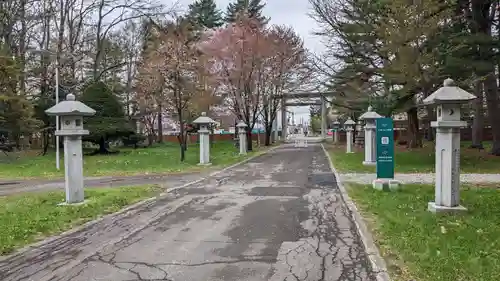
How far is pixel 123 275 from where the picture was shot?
4672 millimetres

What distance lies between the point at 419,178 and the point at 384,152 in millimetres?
2858

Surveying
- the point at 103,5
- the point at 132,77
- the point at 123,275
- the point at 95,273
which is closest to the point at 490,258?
the point at 123,275

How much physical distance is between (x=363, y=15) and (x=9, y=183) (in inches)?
674

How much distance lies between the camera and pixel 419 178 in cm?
1300

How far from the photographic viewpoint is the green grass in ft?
21.0

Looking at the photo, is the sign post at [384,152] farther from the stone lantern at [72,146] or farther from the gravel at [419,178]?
the stone lantern at [72,146]

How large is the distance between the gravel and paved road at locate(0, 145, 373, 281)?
3581mm

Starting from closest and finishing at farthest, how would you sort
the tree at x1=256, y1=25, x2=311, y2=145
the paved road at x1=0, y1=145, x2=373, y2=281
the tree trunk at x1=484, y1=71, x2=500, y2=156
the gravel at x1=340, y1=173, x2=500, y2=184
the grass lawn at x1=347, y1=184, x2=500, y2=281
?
the grass lawn at x1=347, y1=184, x2=500, y2=281 → the paved road at x1=0, y1=145, x2=373, y2=281 → the gravel at x1=340, y1=173, x2=500, y2=184 → the tree trunk at x1=484, y1=71, x2=500, y2=156 → the tree at x1=256, y1=25, x2=311, y2=145

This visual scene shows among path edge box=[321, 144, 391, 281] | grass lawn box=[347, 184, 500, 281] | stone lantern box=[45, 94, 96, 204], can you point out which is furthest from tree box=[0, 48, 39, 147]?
grass lawn box=[347, 184, 500, 281]

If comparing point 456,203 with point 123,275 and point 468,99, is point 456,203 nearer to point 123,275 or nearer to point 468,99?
point 468,99

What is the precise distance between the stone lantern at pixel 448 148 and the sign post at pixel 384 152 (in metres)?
3.11

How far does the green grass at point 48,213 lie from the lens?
21.0ft

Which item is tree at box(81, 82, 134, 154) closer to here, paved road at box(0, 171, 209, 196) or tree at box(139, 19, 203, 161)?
tree at box(139, 19, 203, 161)

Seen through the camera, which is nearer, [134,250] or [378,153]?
[134,250]
